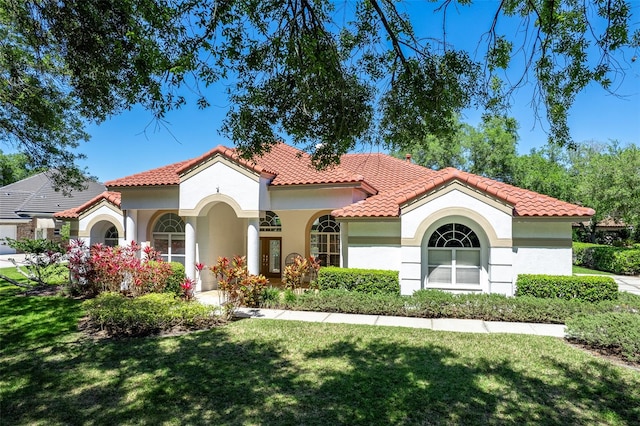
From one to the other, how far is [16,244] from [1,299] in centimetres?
972

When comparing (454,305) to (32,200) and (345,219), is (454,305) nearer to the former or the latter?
(345,219)

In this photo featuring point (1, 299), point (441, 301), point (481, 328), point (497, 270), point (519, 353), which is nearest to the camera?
point (519, 353)

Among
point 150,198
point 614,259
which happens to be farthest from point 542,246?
point 614,259

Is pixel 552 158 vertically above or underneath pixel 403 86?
above

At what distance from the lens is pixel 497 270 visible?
12023 millimetres

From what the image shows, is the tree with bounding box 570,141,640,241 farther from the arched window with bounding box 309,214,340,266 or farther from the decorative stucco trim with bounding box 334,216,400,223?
the decorative stucco trim with bounding box 334,216,400,223

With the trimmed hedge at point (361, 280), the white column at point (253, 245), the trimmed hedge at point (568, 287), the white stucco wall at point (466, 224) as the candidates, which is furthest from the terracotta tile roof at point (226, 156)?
the trimmed hedge at point (568, 287)

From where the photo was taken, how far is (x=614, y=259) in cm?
2428

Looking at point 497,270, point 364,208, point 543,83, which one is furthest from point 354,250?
point 543,83

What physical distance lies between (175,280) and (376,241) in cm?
779

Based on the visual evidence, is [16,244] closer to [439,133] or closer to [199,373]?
[199,373]

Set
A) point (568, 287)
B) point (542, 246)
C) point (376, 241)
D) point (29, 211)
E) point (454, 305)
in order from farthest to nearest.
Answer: point (29, 211) → point (376, 241) → point (542, 246) → point (568, 287) → point (454, 305)

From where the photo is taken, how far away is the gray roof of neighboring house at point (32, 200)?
37625 millimetres

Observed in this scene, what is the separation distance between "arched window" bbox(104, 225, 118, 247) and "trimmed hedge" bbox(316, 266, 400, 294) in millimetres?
12703
